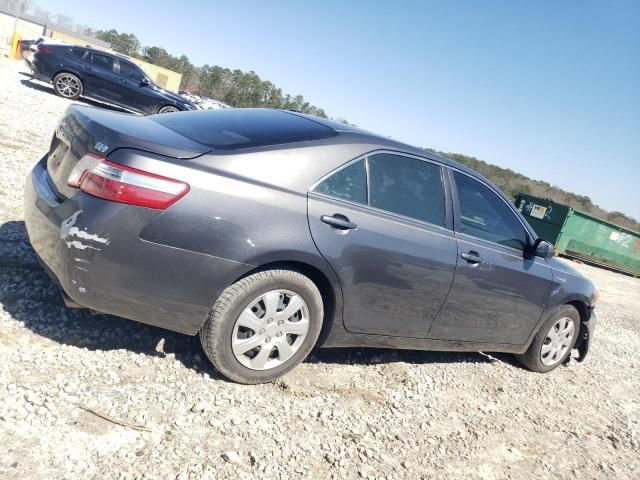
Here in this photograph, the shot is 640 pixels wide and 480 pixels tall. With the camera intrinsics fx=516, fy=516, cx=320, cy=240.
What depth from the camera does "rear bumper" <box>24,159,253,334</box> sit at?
103 inches

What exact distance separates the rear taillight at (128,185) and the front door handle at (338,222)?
855mm

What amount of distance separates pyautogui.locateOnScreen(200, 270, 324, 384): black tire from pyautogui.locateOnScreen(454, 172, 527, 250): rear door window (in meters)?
1.43

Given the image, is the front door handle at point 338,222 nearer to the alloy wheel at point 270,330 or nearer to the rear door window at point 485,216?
the alloy wheel at point 270,330

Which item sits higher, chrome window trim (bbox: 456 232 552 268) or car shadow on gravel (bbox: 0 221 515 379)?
chrome window trim (bbox: 456 232 552 268)

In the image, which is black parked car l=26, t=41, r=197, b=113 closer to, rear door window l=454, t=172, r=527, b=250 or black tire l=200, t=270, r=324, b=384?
rear door window l=454, t=172, r=527, b=250

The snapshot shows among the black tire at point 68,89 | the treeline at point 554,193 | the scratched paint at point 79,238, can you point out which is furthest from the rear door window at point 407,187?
the treeline at point 554,193

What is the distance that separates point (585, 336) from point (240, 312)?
12.9 ft

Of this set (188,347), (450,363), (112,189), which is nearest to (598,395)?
(450,363)

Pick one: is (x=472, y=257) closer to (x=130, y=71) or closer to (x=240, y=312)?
(x=240, y=312)

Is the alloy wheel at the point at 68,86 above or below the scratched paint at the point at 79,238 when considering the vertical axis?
above

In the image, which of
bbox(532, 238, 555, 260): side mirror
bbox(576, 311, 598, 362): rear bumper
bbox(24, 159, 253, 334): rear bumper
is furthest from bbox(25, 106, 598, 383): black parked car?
bbox(576, 311, 598, 362): rear bumper

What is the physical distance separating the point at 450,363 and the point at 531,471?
143 centimetres

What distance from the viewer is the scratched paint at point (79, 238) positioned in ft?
8.55

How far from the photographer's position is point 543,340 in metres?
4.81
